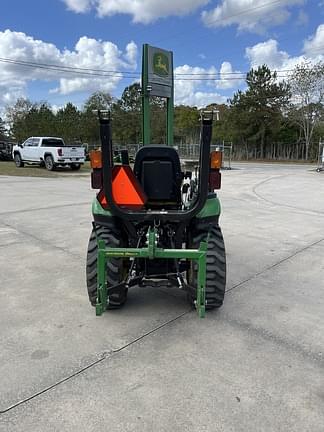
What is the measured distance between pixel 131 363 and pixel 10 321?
123 cm

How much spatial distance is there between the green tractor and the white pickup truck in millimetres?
15667

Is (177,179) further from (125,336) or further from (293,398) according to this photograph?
(293,398)

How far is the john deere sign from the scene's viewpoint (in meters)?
13.1

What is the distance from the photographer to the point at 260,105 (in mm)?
35781

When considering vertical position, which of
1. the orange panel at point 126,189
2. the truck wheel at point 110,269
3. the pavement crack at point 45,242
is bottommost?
the pavement crack at point 45,242

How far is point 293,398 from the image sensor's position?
2.09 m

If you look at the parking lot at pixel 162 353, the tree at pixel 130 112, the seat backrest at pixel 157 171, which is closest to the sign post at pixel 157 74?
the parking lot at pixel 162 353

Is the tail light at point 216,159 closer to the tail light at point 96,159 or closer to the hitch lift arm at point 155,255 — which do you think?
the hitch lift arm at point 155,255

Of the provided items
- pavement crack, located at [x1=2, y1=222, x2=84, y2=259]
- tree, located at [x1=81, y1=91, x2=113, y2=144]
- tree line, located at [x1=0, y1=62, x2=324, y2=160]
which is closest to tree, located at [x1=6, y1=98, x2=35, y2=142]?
tree line, located at [x1=0, y1=62, x2=324, y2=160]

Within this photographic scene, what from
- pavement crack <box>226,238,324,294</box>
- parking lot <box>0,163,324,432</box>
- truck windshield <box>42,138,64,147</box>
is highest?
truck windshield <box>42,138,64,147</box>

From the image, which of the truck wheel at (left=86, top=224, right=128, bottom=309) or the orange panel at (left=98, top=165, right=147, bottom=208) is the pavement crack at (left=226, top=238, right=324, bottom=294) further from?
the orange panel at (left=98, top=165, right=147, bottom=208)

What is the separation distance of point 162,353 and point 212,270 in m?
0.84

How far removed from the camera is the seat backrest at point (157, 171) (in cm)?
326

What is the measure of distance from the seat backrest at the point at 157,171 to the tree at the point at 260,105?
3486 centimetres
